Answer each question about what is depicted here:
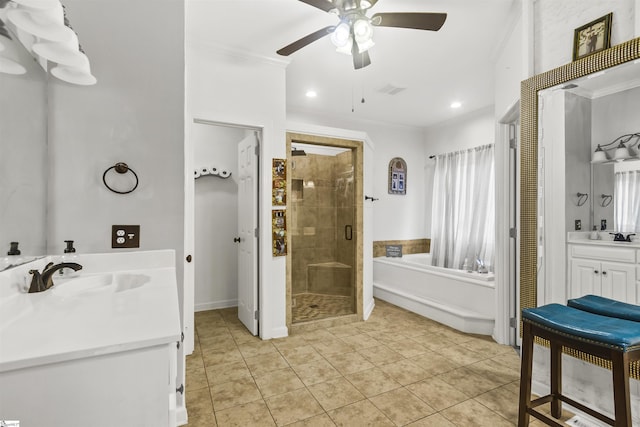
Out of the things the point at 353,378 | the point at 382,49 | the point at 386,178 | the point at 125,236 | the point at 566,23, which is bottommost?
the point at 353,378

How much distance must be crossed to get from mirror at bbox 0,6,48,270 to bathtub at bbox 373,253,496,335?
3377mm

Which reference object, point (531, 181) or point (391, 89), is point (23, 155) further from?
point (391, 89)

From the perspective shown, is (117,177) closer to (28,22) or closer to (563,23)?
(28,22)

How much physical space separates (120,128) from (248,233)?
1.77 m

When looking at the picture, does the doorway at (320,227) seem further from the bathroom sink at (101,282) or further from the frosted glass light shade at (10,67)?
the frosted glass light shade at (10,67)

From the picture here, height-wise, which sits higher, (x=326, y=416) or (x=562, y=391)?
(x=562, y=391)

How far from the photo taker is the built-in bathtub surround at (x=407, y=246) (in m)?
5.08

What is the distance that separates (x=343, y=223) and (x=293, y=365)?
7.43ft

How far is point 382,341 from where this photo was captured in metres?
2.97

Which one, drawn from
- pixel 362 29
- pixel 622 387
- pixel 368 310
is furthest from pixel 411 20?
pixel 368 310

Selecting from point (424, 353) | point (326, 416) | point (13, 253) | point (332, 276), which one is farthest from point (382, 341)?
point (13, 253)

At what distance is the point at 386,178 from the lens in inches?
205

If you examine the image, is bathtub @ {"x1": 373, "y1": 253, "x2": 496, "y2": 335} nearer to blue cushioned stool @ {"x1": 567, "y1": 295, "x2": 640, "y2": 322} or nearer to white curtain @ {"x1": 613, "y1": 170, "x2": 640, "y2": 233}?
blue cushioned stool @ {"x1": 567, "y1": 295, "x2": 640, "y2": 322}

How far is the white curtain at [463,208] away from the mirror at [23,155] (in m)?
4.54
